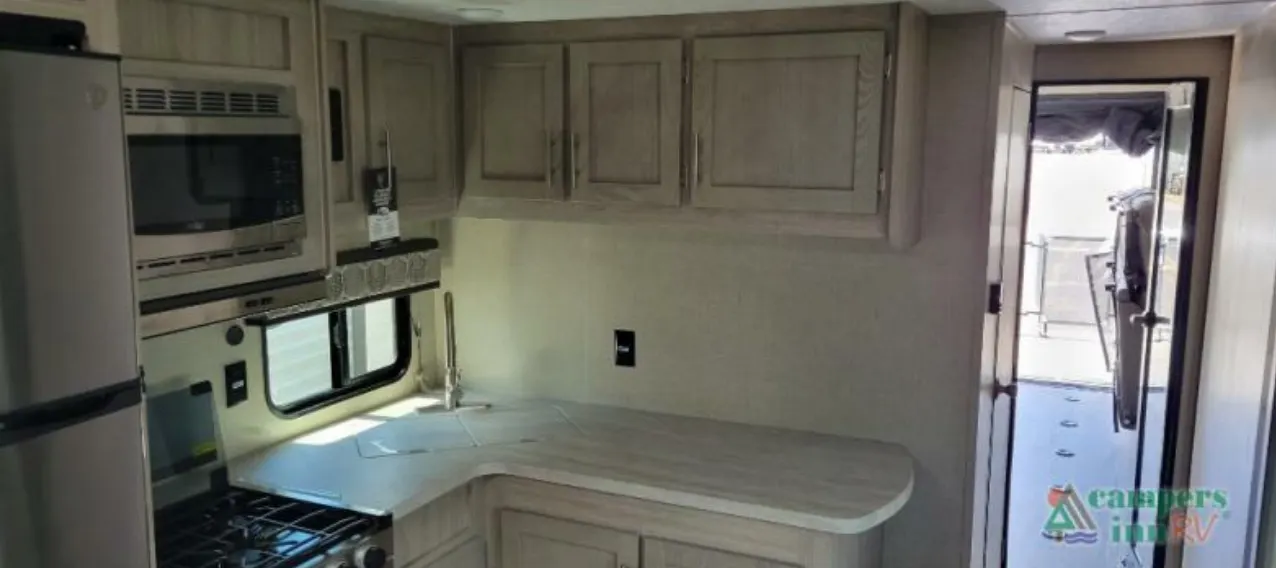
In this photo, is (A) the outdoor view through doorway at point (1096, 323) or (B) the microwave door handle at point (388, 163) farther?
(A) the outdoor view through doorway at point (1096, 323)

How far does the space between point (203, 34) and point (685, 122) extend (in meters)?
1.21

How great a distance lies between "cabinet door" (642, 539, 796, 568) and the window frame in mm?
1108

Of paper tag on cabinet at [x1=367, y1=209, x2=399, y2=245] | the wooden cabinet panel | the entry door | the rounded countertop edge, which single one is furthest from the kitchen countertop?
the entry door

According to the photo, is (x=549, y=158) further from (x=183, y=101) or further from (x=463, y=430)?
(x=183, y=101)

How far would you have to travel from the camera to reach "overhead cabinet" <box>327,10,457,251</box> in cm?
248

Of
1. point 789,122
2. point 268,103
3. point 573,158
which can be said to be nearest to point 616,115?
point 573,158

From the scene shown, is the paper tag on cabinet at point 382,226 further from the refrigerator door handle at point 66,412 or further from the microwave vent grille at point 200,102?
the refrigerator door handle at point 66,412

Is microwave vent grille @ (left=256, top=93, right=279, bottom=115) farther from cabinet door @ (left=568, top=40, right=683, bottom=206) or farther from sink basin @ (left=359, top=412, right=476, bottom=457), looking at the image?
sink basin @ (left=359, top=412, right=476, bottom=457)

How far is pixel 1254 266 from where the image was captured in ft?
7.36

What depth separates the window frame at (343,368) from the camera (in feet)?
9.02

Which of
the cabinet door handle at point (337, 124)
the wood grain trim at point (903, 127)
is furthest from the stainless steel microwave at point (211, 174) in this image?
the wood grain trim at point (903, 127)

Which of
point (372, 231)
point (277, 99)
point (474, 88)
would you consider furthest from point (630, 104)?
point (277, 99)

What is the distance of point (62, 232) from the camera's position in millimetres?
1296

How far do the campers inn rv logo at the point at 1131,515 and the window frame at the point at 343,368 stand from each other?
8.13 feet
